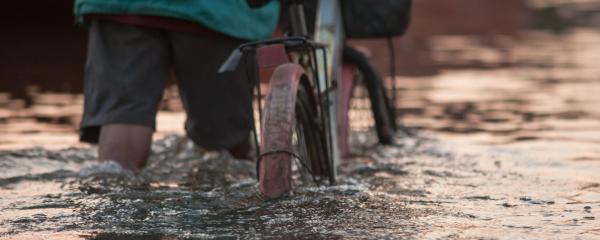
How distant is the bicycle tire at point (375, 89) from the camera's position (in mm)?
6336

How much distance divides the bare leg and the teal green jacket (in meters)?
0.43

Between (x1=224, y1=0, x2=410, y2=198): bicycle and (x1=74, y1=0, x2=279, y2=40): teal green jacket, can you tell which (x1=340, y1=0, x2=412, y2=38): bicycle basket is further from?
(x1=74, y1=0, x2=279, y2=40): teal green jacket

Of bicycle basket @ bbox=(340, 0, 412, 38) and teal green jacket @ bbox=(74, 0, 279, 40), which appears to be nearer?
teal green jacket @ bbox=(74, 0, 279, 40)

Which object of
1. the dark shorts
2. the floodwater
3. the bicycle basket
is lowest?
the floodwater

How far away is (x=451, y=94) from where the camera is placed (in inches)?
397

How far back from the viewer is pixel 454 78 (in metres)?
11.3

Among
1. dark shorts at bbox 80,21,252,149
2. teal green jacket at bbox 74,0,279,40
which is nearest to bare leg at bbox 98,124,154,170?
dark shorts at bbox 80,21,252,149

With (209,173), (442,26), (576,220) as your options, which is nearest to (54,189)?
(209,173)

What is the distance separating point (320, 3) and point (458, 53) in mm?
8278

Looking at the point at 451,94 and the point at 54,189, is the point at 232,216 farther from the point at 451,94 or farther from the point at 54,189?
the point at 451,94

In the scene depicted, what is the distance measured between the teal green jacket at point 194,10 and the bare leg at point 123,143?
433 millimetres

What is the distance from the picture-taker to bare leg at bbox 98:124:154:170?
522 cm

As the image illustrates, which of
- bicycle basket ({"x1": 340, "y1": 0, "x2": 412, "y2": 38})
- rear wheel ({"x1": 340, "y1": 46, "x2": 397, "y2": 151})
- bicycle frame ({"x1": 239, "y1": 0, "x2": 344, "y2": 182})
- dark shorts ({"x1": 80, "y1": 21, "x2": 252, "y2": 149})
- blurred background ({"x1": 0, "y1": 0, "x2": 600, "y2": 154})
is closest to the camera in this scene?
bicycle frame ({"x1": 239, "y1": 0, "x2": 344, "y2": 182})

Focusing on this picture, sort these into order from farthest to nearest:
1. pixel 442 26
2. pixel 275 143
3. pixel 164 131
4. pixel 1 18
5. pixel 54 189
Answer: pixel 442 26, pixel 1 18, pixel 164 131, pixel 54 189, pixel 275 143
